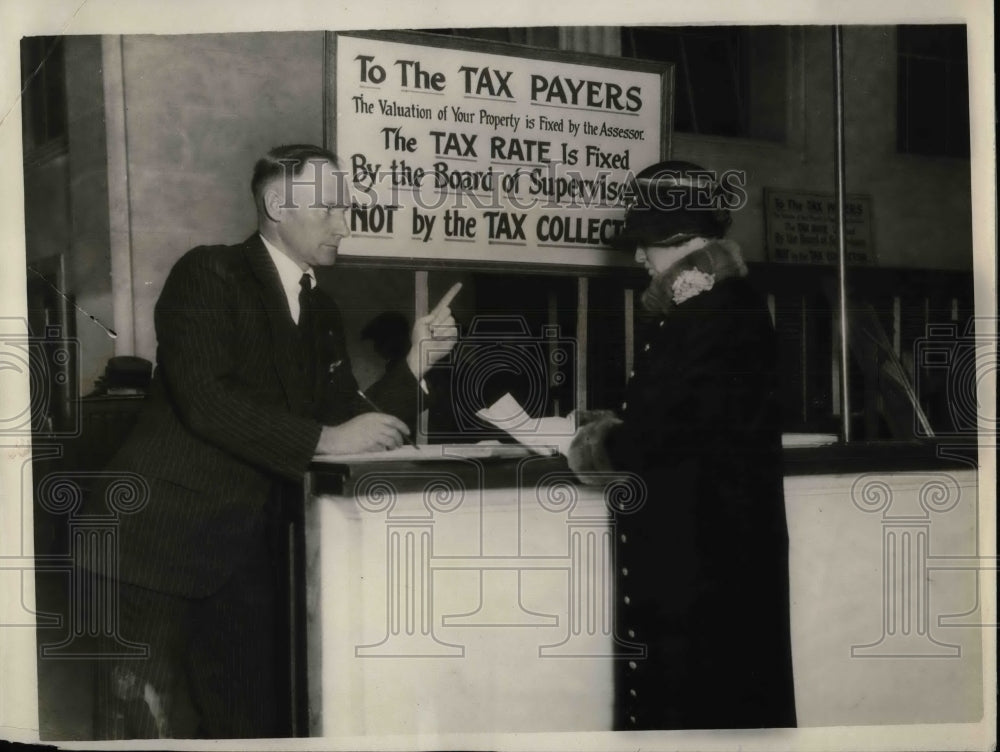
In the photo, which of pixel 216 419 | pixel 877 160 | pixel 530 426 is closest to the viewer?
pixel 216 419

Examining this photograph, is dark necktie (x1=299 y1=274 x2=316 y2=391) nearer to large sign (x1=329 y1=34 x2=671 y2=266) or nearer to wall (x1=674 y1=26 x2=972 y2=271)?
large sign (x1=329 y1=34 x2=671 y2=266)

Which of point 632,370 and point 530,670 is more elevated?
point 632,370

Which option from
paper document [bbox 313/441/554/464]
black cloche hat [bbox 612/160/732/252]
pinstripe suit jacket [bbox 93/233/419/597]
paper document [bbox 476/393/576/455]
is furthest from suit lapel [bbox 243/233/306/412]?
black cloche hat [bbox 612/160/732/252]

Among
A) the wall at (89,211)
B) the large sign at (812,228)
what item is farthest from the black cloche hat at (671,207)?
the wall at (89,211)

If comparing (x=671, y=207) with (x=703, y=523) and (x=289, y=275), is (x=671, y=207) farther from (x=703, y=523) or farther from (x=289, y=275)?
(x=289, y=275)

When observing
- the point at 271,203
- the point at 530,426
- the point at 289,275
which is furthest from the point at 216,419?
the point at 530,426

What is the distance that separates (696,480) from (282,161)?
62.2 inches

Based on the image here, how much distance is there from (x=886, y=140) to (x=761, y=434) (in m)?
1.03

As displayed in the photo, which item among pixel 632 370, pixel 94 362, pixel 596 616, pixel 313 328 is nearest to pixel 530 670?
pixel 596 616

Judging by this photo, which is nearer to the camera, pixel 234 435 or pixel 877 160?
pixel 234 435

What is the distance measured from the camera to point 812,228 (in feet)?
10.1

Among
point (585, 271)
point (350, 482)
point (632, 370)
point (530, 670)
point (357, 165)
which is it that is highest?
point (357, 165)

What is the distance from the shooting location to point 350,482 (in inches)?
115

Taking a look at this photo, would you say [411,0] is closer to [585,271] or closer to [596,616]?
[585,271]
